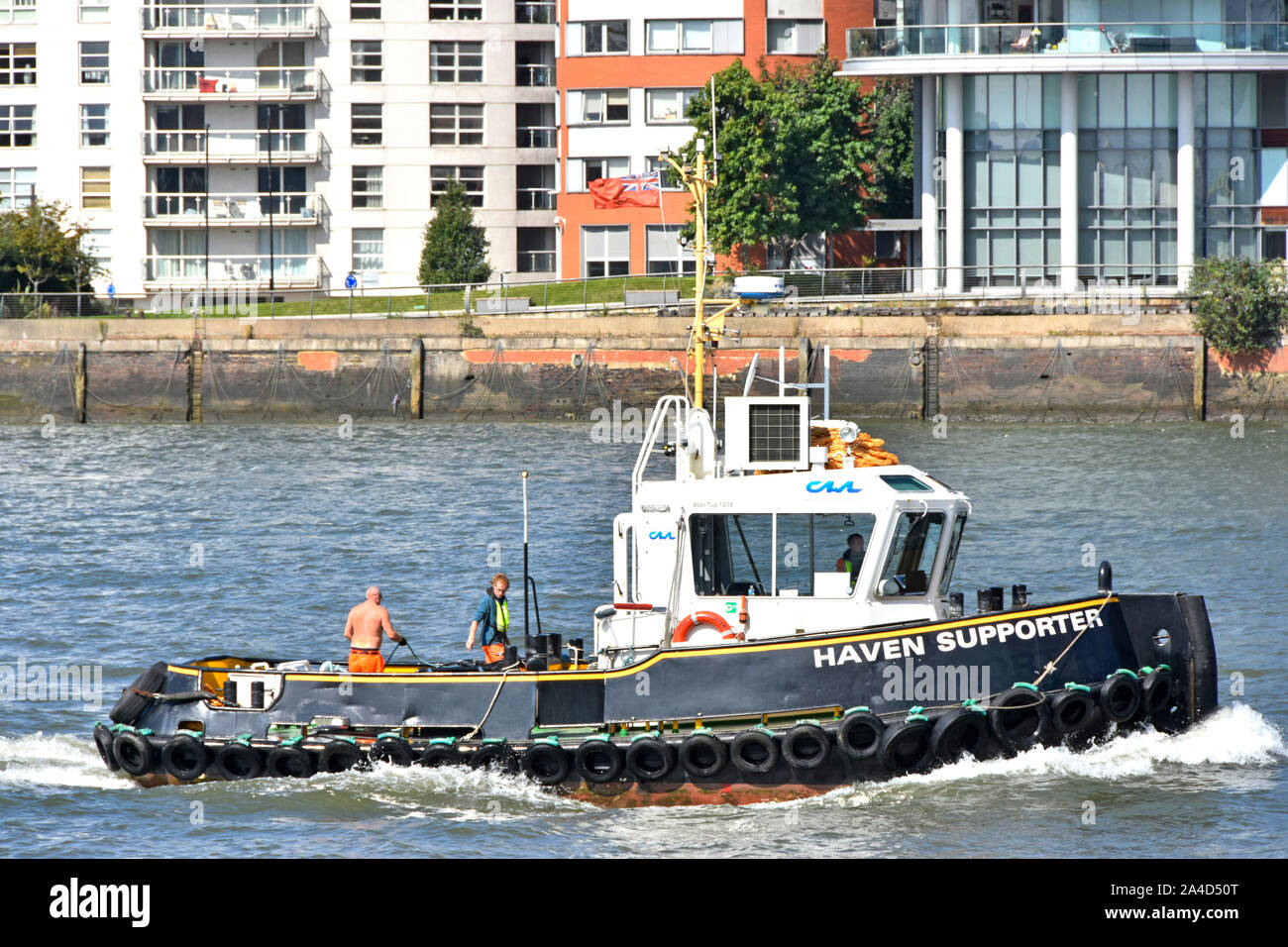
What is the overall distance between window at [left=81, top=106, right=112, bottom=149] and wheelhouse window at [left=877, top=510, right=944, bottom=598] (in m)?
58.7

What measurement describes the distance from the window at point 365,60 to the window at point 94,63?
31.6 feet

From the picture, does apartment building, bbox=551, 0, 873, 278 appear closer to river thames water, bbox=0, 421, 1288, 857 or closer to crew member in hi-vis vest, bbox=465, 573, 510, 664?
river thames water, bbox=0, 421, 1288, 857

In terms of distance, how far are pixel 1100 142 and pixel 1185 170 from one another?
254cm

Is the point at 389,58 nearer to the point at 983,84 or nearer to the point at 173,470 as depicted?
the point at 983,84

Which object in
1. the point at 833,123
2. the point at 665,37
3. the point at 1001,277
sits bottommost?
the point at 1001,277

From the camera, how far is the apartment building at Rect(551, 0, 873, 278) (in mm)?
61188

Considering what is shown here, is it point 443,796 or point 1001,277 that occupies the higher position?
point 1001,277

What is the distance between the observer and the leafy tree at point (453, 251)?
60.1 m

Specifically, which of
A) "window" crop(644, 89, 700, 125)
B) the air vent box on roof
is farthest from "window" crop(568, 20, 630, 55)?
the air vent box on roof

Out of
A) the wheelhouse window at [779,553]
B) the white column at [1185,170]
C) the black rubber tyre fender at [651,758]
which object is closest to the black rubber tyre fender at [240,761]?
the black rubber tyre fender at [651,758]

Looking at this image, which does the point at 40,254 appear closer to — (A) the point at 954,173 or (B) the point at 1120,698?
Answer: (A) the point at 954,173

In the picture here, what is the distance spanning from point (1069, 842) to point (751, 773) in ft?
8.55

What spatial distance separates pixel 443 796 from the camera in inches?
584

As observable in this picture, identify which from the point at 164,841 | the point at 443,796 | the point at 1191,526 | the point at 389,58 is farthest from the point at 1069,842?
the point at 389,58
